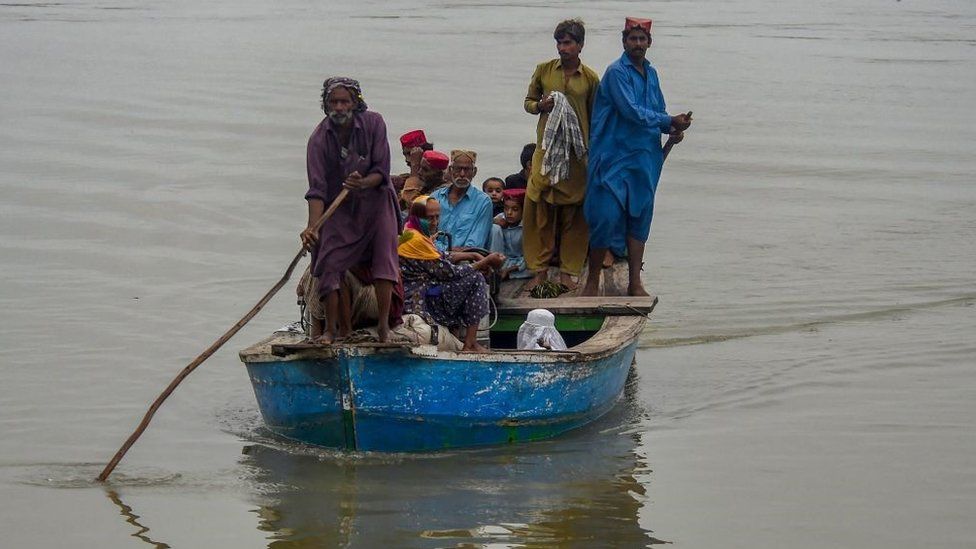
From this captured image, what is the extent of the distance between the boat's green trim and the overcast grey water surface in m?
0.56

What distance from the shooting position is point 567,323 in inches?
325

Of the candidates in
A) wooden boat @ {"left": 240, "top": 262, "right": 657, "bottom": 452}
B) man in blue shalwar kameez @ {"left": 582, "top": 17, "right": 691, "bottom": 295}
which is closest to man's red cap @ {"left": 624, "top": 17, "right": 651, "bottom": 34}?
man in blue shalwar kameez @ {"left": 582, "top": 17, "right": 691, "bottom": 295}

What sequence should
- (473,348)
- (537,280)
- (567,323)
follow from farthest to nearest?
(537,280), (567,323), (473,348)

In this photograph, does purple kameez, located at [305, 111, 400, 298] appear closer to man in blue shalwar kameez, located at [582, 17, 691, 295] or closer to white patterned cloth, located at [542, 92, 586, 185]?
white patterned cloth, located at [542, 92, 586, 185]

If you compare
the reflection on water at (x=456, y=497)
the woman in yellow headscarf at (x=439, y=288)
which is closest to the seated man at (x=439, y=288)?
the woman in yellow headscarf at (x=439, y=288)

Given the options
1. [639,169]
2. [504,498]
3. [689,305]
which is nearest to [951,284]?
[689,305]

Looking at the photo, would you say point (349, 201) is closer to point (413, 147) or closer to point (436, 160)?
point (436, 160)

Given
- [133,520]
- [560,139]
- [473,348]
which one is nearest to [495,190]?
[560,139]

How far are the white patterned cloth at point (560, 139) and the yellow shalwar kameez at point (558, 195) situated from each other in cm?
5

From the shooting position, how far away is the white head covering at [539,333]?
7613 mm

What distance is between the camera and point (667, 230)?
46.2 feet

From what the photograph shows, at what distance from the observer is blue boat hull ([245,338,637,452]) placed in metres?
6.70

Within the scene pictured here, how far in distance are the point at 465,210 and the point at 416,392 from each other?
179 centimetres

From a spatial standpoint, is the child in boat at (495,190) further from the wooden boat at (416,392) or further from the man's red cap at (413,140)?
the wooden boat at (416,392)
